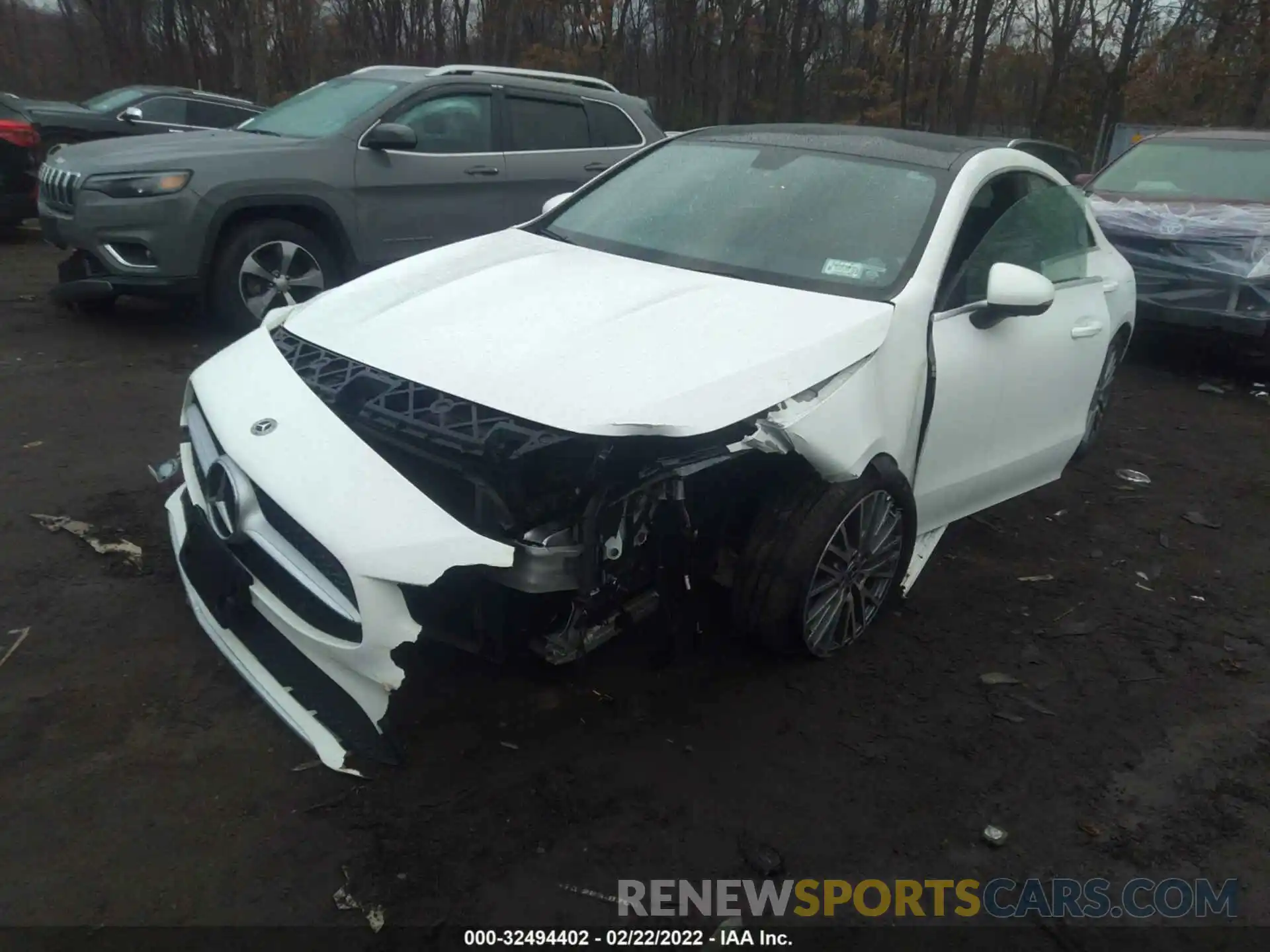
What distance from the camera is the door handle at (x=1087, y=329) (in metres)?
4.11

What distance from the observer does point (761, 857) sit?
8.20ft

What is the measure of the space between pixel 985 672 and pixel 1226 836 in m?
0.87

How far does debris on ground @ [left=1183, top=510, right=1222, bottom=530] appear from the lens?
15.8 ft

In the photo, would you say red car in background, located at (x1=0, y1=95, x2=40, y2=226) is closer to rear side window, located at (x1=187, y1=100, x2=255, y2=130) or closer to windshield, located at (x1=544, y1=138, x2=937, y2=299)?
rear side window, located at (x1=187, y1=100, x2=255, y2=130)

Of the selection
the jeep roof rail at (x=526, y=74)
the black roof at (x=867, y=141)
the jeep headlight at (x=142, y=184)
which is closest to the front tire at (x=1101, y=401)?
the black roof at (x=867, y=141)

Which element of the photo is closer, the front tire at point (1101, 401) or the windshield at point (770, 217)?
the windshield at point (770, 217)

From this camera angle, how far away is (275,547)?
257cm

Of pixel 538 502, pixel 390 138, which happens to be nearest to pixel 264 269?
pixel 390 138

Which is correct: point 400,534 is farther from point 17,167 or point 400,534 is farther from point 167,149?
point 17,167

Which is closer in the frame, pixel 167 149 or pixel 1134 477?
pixel 1134 477

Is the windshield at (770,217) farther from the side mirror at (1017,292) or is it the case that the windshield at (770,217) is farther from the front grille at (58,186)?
the front grille at (58,186)

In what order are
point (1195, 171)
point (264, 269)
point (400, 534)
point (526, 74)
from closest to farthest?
1. point (400, 534)
2. point (264, 269)
3. point (526, 74)
4. point (1195, 171)

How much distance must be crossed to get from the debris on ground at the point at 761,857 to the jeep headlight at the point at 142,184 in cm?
536

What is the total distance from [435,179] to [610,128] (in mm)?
1604
